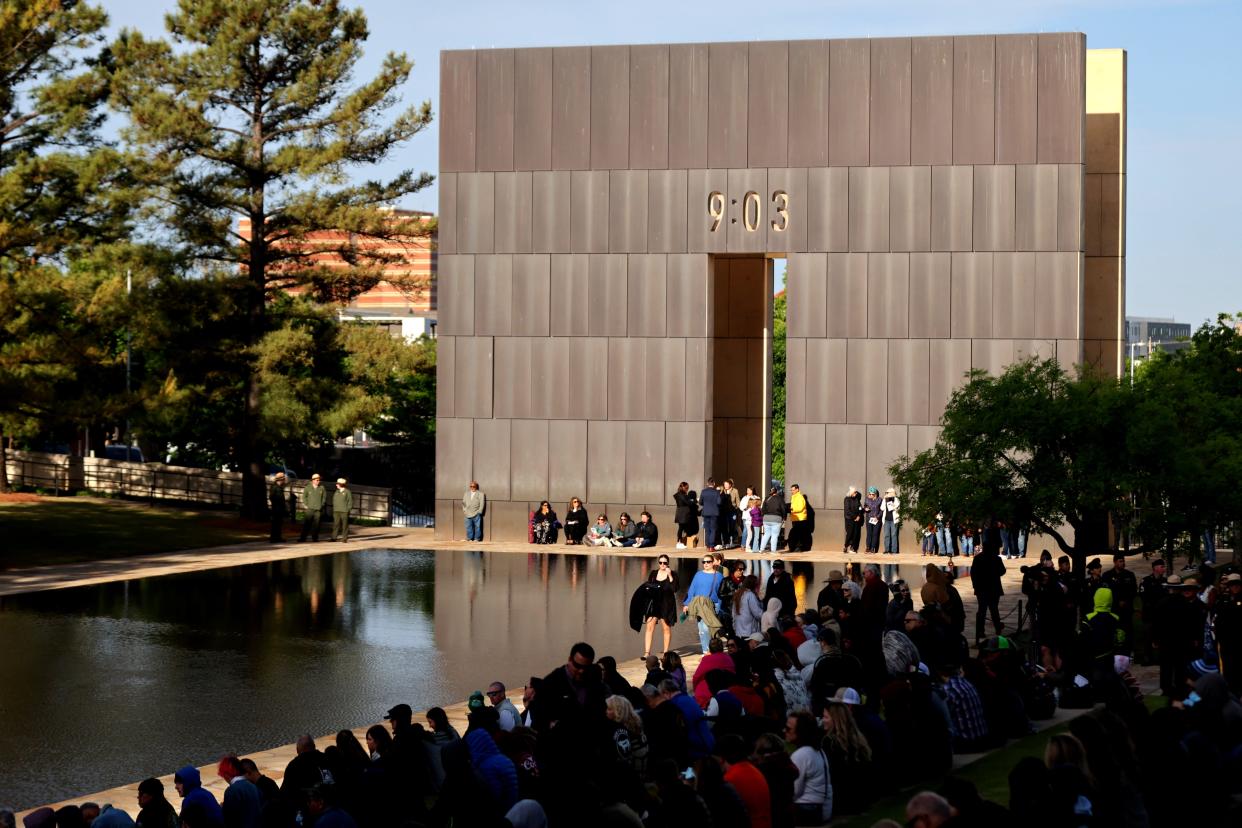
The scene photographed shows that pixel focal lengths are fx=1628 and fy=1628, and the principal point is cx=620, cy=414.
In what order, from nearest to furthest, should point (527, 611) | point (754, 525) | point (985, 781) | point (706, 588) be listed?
point (985, 781) → point (706, 588) → point (527, 611) → point (754, 525)

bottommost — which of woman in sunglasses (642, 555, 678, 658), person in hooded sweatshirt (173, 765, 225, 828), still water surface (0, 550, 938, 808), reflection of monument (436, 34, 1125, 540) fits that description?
still water surface (0, 550, 938, 808)

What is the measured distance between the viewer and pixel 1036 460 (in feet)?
72.2

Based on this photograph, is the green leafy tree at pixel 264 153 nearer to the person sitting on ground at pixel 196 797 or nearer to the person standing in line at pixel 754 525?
the person standing in line at pixel 754 525

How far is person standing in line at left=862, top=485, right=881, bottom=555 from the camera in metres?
34.8

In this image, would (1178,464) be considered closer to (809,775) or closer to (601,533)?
(809,775)

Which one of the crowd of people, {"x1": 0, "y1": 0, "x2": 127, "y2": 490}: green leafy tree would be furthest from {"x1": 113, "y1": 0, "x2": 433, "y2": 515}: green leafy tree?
the crowd of people

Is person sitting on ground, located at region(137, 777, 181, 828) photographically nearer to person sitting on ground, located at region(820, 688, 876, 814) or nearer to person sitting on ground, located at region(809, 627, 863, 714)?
person sitting on ground, located at region(820, 688, 876, 814)

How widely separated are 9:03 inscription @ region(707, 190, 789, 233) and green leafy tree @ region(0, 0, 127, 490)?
1357 centimetres

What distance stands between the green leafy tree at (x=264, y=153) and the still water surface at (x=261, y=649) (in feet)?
34.0

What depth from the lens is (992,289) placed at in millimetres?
35594

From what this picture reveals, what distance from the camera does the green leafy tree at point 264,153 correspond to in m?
39.5

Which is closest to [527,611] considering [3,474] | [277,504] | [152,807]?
[277,504]

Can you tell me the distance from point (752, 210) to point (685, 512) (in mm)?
7001

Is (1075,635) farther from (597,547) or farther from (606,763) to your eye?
(597,547)
